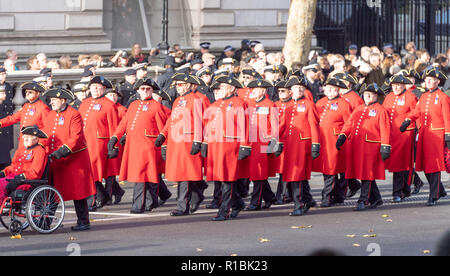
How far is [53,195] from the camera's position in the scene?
10.9 m

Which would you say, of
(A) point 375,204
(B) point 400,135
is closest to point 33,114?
(A) point 375,204

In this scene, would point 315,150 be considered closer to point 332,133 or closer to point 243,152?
point 243,152

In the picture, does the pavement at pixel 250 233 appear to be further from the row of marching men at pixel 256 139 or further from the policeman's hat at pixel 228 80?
the policeman's hat at pixel 228 80

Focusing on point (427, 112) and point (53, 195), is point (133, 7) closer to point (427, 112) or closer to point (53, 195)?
point (427, 112)

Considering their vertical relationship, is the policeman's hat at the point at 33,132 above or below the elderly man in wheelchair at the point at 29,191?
above

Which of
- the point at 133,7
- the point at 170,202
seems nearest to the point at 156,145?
the point at 170,202

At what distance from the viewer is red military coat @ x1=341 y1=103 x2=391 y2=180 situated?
42.8ft

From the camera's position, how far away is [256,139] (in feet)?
41.5

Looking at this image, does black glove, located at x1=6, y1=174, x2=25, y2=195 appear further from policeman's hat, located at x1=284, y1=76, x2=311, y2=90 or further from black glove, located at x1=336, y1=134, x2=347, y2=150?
black glove, located at x1=336, y1=134, x2=347, y2=150

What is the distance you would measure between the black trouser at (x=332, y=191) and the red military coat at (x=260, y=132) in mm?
1022

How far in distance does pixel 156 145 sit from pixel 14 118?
1.75 m

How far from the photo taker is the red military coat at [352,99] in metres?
13.9

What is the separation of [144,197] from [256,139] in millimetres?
1557

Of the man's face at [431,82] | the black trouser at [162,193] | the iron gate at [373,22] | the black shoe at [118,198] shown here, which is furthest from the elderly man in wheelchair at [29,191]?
the iron gate at [373,22]
